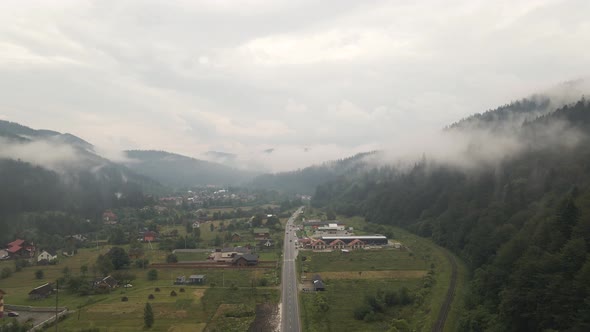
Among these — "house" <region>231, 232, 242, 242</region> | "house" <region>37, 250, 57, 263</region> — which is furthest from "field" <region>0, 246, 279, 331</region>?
"house" <region>231, 232, 242, 242</region>

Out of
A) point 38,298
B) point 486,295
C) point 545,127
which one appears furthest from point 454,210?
point 38,298

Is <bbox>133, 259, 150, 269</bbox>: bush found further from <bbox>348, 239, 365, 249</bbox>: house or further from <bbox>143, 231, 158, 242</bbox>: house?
<bbox>348, 239, 365, 249</bbox>: house

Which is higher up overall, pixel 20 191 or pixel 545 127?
pixel 545 127

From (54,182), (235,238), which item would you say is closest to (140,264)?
(235,238)

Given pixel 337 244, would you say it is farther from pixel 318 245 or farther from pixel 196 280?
pixel 196 280

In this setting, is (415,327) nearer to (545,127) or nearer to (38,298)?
(38,298)

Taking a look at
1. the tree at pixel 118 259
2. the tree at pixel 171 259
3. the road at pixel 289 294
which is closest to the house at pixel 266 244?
the road at pixel 289 294

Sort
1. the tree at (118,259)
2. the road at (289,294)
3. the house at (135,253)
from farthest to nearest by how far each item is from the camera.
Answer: the house at (135,253) < the tree at (118,259) < the road at (289,294)

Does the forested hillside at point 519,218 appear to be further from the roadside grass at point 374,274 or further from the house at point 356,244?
the house at point 356,244
